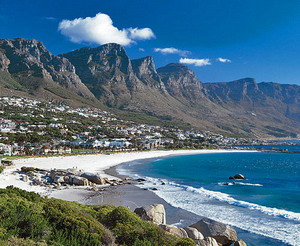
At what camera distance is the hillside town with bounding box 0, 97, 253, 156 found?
261 feet

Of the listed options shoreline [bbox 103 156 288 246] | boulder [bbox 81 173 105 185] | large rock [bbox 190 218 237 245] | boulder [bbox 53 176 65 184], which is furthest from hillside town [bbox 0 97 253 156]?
large rock [bbox 190 218 237 245]

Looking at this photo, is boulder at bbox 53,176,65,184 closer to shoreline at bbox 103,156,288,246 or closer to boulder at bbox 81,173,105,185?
boulder at bbox 81,173,105,185

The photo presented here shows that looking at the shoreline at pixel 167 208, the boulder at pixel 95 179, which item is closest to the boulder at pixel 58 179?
the boulder at pixel 95 179

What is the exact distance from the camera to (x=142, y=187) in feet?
112

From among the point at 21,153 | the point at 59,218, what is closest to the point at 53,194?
the point at 59,218

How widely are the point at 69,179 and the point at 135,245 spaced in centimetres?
2847

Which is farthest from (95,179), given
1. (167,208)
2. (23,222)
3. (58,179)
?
(23,222)

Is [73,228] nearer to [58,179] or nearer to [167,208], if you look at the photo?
[167,208]

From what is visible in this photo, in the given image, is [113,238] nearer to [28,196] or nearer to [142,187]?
[28,196]

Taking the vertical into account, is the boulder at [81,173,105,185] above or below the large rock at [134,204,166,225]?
below

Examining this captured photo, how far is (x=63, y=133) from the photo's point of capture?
103 metres

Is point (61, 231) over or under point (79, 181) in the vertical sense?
over

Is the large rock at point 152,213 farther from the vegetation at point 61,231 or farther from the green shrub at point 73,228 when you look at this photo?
the green shrub at point 73,228

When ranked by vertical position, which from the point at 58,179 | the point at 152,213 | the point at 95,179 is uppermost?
the point at 152,213
